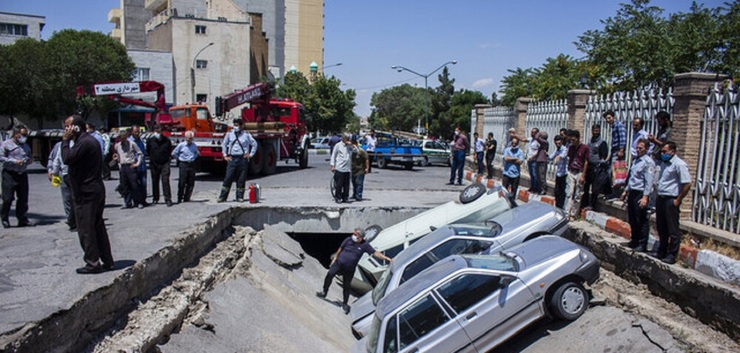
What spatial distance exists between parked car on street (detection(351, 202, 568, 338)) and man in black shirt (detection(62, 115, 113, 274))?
4.12m

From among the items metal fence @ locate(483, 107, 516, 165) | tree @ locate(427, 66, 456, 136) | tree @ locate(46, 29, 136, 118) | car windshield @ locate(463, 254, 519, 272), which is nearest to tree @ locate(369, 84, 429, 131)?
tree @ locate(427, 66, 456, 136)

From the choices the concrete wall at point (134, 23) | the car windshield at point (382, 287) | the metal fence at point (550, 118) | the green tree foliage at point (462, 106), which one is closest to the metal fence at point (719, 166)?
the car windshield at point (382, 287)

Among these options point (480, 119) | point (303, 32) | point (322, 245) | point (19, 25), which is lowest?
point (322, 245)

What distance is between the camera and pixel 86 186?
19.4 feet

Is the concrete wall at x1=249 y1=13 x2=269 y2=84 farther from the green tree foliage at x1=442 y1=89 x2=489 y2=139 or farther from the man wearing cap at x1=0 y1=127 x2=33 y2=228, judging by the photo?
the man wearing cap at x1=0 y1=127 x2=33 y2=228

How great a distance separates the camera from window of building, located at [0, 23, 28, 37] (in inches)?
1930

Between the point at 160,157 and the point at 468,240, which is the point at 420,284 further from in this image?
the point at 160,157

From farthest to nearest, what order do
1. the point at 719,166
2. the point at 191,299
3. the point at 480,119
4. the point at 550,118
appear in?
1. the point at 480,119
2. the point at 550,118
3. the point at 719,166
4. the point at 191,299

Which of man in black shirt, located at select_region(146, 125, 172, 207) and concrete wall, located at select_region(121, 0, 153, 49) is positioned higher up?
concrete wall, located at select_region(121, 0, 153, 49)

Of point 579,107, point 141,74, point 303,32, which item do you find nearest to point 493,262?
point 579,107

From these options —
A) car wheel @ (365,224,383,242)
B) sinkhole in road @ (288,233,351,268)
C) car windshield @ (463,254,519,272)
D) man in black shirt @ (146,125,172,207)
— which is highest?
man in black shirt @ (146,125,172,207)

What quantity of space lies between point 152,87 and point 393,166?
10.2 metres

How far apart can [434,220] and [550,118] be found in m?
4.49

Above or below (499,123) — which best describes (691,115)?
above
